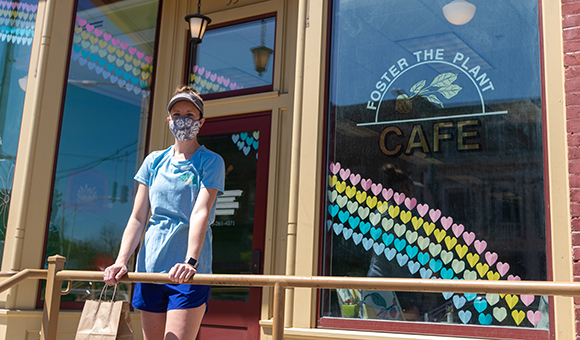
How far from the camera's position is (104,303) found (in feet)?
9.04

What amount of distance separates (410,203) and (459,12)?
1385 mm

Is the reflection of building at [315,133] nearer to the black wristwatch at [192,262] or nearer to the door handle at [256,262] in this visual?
the door handle at [256,262]

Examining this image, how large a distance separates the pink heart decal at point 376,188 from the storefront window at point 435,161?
0.03 feet

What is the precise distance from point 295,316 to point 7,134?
3.15 m

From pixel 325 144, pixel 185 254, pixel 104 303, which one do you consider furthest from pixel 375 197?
pixel 104 303

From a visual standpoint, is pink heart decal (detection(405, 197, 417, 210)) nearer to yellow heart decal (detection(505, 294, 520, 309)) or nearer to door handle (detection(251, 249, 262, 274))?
yellow heart decal (detection(505, 294, 520, 309))

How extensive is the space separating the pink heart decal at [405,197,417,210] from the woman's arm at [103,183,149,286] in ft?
5.95

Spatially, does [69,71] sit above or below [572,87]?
above

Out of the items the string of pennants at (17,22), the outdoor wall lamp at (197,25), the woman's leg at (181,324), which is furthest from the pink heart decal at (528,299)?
the string of pennants at (17,22)

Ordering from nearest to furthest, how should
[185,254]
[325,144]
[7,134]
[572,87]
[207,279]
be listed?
[207,279]
[185,254]
[572,87]
[325,144]
[7,134]

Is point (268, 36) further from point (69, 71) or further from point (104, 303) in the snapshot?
point (104, 303)

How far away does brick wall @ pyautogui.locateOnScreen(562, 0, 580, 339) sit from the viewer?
3.22 meters

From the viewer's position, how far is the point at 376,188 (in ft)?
13.0

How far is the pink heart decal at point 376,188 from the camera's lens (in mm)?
3934
